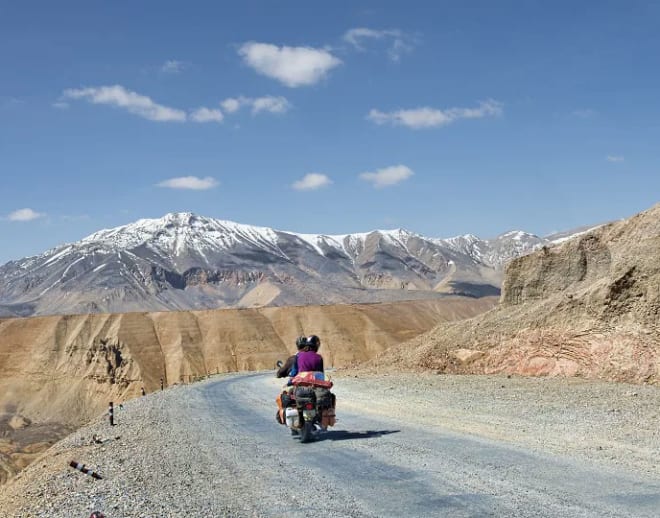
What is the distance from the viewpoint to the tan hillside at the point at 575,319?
25.9 meters

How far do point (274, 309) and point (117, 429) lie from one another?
114 meters

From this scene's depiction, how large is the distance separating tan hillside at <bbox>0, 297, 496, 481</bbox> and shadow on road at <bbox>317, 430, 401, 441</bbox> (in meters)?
82.7

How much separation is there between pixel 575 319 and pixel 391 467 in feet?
70.8

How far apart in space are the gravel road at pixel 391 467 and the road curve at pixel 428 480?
0.08 feet

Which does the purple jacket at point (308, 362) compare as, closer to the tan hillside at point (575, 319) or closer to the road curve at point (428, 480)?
the road curve at point (428, 480)

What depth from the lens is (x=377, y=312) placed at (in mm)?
138875

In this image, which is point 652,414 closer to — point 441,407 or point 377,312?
point 441,407

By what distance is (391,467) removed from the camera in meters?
10.5

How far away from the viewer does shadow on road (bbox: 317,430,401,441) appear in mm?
14258

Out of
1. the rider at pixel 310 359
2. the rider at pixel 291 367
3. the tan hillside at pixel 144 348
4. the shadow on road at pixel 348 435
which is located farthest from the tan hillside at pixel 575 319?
the tan hillside at pixel 144 348

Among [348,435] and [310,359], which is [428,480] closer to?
[310,359]

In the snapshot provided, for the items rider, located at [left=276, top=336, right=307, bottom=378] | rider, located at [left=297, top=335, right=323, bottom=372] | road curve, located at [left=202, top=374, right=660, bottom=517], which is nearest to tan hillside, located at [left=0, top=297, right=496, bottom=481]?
rider, located at [left=276, top=336, right=307, bottom=378]

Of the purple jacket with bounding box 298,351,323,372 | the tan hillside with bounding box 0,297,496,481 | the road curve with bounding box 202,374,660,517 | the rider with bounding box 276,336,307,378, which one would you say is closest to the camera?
the road curve with bounding box 202,374,660,517

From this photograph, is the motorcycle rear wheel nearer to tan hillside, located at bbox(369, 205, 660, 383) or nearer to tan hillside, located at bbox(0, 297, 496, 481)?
tan hillside, located at bbox(369, 205, 660, 383)
